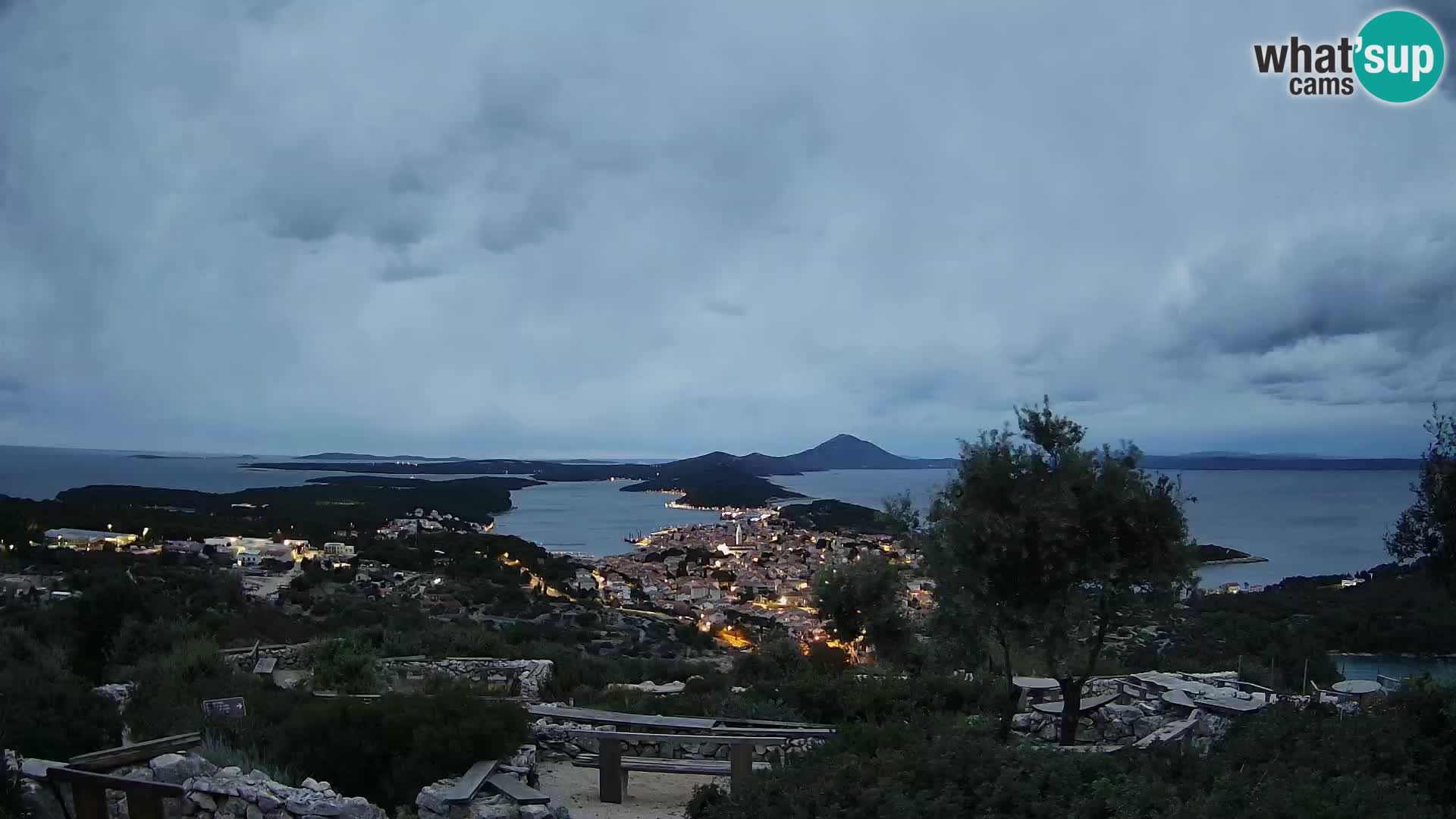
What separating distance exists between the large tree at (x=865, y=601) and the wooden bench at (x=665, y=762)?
7.09 meters

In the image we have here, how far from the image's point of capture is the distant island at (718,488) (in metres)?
106

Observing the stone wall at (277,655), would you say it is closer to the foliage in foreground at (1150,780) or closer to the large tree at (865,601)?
the large tree at (865,601)

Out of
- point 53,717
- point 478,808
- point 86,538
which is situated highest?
point 53,717

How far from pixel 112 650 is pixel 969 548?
1407cm

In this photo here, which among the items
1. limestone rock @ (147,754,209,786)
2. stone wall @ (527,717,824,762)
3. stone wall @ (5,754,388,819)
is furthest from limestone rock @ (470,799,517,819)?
stone wall @ (527,717,824,762)

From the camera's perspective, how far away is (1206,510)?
355ft

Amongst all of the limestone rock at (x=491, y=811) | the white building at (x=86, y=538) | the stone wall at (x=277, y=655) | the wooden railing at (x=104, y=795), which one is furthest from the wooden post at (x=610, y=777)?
the white building at (x=86, y=538)

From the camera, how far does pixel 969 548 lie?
7.91 metres

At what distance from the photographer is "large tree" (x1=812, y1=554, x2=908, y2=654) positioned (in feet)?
50.2

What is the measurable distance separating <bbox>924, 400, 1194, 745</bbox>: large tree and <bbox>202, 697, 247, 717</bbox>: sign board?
6.89 m

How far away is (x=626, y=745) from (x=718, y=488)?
109976 mm

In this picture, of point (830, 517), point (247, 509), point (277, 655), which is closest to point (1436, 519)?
point (277, 655)

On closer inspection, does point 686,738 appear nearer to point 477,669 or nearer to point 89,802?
point 89,802

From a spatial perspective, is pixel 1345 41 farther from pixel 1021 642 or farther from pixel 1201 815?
pixel 1201 815
